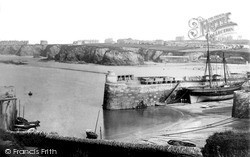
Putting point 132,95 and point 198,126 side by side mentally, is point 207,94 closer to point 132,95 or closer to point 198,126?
point 132,95

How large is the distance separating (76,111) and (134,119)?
774 cm

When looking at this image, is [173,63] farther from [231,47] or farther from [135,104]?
[135,104]

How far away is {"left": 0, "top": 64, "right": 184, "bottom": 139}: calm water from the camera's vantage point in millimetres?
30453

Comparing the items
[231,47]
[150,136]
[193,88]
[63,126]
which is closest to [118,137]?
[150,136]

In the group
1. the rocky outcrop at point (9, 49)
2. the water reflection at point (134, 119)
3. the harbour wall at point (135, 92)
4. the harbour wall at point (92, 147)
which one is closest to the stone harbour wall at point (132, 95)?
the harbour wall at point (135, 92)

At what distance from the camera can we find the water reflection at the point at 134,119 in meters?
29.5

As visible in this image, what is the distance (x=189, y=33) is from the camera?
31.1 metres

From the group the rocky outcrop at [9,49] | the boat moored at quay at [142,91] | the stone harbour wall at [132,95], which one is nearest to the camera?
the stone harbour wall at [132,95]

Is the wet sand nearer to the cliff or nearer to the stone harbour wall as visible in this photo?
the stone harbour wall

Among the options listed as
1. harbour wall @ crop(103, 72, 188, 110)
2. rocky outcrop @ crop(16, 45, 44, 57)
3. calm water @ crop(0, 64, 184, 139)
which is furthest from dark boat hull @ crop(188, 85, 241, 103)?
rocky outcrop @ crop(16, 45, 44, 57)

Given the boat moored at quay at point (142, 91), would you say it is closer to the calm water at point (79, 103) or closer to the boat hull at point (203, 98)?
the boat hull at point (203, 98)

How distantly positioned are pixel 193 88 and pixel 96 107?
40.9 ft

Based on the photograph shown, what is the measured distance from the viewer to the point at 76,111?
3753 cm

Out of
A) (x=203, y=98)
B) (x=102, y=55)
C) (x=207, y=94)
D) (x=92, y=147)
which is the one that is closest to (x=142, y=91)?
(x=203, y=98)
